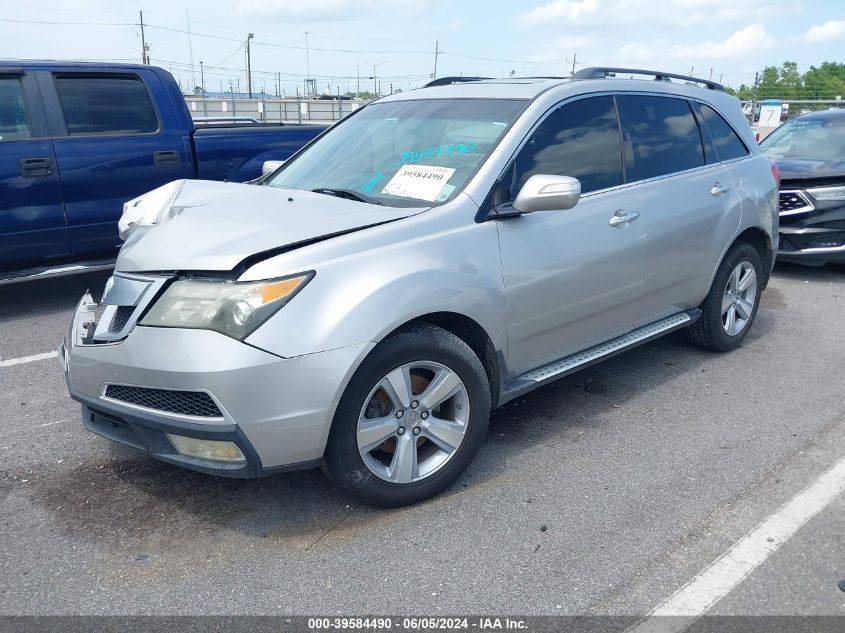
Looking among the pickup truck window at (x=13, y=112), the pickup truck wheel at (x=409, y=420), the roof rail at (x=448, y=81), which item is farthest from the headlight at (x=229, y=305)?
the pickup truck window at (x=13, y=112)

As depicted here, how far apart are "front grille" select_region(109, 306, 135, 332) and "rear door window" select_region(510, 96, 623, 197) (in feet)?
5.82

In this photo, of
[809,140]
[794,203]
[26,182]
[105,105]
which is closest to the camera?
[26,182]

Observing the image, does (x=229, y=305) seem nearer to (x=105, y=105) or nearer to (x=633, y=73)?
(x=633, y=73)

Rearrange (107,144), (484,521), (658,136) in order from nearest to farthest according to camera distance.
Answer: (484,521) < (658,136) < (107,144)

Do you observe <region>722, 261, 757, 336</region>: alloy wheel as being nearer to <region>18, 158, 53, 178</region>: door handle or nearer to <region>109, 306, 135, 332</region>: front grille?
<region>109, 306, 135, 332</region>: front grille

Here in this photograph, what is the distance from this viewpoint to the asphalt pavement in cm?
261

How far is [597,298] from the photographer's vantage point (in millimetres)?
3855

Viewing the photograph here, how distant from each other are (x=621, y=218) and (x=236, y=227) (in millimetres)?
2035

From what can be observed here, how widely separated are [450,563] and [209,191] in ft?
7.26

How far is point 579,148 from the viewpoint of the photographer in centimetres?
388

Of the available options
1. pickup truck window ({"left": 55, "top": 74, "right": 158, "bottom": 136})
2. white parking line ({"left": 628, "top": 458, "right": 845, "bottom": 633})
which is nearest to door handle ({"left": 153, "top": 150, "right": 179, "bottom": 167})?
pickup truck window ({"left": 55, "top": 74, "right": 158, "bottom": 136})

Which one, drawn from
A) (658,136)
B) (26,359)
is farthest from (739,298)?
(26,359)

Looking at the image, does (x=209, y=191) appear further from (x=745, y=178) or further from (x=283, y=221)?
(x=745, y=178)

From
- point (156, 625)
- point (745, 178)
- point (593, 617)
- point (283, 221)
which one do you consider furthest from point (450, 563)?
point (745, 178)
